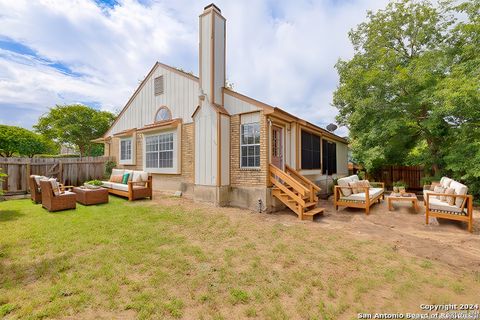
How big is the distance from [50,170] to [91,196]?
4875mm

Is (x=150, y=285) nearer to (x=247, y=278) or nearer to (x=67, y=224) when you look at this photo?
(x=247, y=278)

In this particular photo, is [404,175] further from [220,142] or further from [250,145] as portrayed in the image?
[220,142]

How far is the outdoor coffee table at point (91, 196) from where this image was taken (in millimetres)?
8047

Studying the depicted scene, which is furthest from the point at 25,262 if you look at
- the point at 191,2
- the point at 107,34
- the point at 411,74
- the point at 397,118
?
the point at 411,74

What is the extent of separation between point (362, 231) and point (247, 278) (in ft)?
13.1

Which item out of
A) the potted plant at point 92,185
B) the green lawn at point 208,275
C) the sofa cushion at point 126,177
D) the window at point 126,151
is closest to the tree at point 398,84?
the green lawn at point 208,275

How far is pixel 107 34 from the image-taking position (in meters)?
8.98

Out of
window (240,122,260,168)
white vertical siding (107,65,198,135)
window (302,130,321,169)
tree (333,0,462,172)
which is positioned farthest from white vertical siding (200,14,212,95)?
Answer: tree (333,0,462,172)

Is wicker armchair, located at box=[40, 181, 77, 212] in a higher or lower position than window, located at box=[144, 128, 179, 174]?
lower

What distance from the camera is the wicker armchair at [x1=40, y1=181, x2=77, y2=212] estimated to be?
6.91 m

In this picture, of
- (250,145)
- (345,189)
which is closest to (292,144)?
(250,145)

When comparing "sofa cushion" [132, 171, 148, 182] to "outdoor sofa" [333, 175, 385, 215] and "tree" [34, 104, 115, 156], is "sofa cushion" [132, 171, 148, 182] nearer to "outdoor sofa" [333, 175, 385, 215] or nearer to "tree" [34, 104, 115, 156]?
"outdoor sofa" [333, 175, 385, 215]

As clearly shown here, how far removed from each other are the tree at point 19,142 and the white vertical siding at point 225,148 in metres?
25.2

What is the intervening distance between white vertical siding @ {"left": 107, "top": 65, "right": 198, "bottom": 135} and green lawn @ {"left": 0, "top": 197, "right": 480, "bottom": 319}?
637cm
